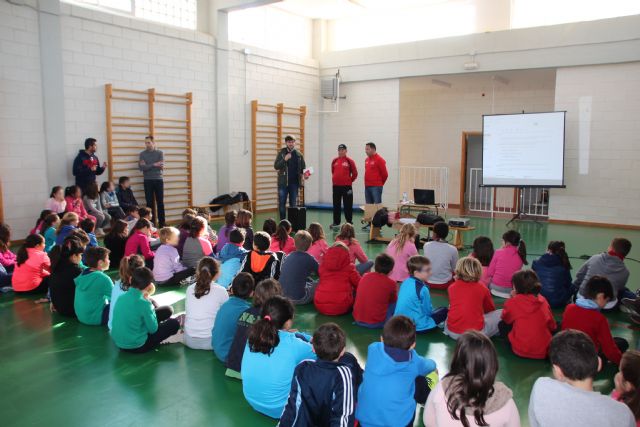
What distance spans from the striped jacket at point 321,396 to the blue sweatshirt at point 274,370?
1.14 feet

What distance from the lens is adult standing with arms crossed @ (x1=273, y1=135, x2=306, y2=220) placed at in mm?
9812

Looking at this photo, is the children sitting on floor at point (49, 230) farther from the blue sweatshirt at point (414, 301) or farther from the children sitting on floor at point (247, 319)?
the blue sweatshirt at point (414, 301)

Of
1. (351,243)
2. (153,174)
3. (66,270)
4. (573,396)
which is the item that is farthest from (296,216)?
(573,396)

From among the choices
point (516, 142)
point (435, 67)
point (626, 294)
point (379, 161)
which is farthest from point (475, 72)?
point (626, 294)

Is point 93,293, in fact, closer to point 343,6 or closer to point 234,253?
point 234,253

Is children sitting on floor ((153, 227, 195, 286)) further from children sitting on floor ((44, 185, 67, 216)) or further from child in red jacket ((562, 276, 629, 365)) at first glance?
child in red jacket ((562, 276, 629, 365))

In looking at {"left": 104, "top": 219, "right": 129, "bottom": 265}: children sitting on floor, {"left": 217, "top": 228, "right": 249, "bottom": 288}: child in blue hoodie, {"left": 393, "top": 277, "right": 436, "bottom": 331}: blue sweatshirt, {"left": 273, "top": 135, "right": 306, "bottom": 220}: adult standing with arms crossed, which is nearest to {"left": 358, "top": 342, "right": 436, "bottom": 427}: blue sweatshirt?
{"left": 393, "top": 277, "right": 436, "bottom": 331}: blue sweatshirt

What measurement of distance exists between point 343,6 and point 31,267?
8804 millimetres

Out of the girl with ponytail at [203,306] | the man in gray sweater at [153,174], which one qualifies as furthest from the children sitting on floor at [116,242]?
the man in gray sweater at [153,174]

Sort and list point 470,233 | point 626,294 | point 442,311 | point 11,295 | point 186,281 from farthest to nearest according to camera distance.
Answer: point 470,233 < point 186,281 < point 11,295 < point 626,294 < point 442,311

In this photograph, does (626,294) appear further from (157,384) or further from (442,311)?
(157,384)

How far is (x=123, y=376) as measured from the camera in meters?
3.55

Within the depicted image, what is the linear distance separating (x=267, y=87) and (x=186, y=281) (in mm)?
6799

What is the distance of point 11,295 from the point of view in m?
5.45
